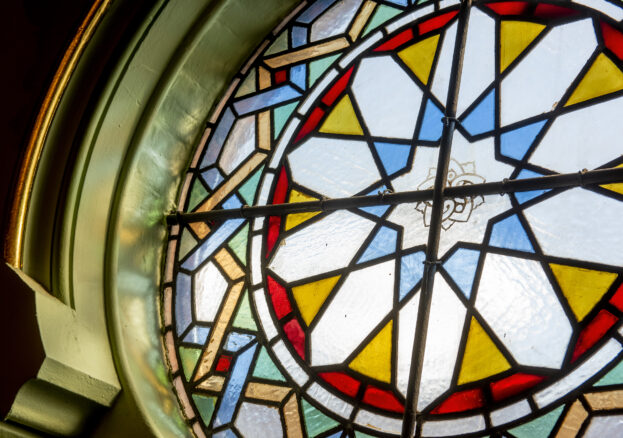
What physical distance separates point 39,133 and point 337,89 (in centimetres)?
134

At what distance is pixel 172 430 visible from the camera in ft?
8.96

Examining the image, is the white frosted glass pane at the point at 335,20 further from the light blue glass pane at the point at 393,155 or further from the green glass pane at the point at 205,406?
the green glass pane at the point at 205,406

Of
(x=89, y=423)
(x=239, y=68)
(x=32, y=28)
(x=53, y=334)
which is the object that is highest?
(x=239, y=68)

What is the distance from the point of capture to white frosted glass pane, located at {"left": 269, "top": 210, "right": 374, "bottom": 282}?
9.32 feet

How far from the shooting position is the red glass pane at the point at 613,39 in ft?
8.16

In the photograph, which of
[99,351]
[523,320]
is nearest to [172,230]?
[99,351]

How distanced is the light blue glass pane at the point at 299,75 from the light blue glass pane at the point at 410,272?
1061mm

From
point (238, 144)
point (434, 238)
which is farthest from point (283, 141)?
point (434, 238)

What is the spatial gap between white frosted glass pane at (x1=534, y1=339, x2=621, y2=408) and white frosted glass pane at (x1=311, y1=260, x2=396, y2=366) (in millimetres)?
→ 681

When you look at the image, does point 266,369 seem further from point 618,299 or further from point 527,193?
point 618,299

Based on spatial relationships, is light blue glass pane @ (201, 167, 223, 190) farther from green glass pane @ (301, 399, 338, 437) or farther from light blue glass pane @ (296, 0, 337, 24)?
green glass pane @ (301, 399, 338, 437)

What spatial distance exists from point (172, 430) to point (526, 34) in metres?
2.19

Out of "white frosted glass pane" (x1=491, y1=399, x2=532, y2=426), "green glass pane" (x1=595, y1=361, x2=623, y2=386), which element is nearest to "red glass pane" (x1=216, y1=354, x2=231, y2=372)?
"white frosted glass pane" (x1=491, y1=399, x2=532, y2=426)

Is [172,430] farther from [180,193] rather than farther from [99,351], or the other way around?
[180,193]
